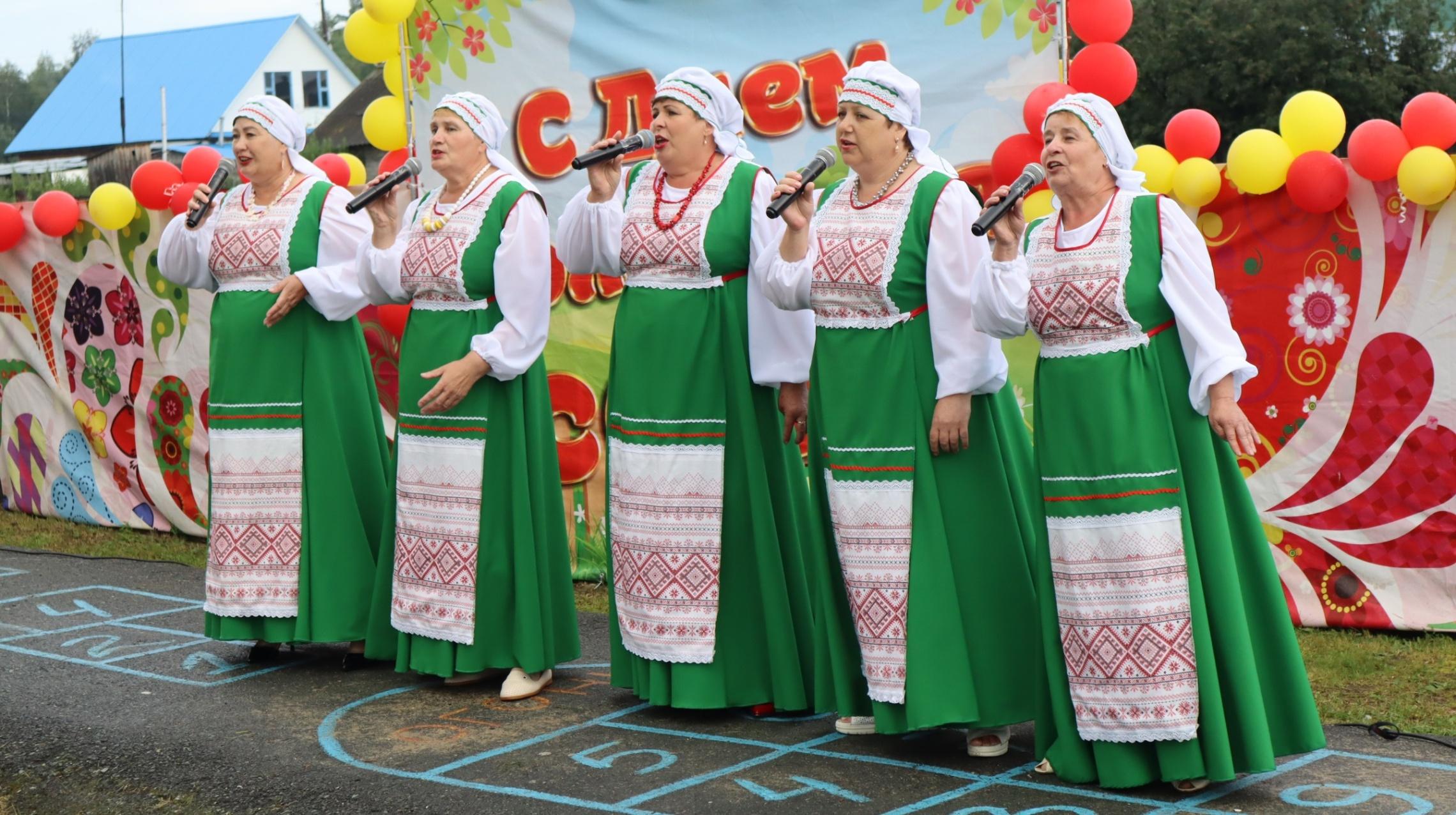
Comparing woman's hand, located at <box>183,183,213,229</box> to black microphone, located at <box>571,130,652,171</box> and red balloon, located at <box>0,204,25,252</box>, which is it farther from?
red balloon, located at <box>0,204,25,252</box>

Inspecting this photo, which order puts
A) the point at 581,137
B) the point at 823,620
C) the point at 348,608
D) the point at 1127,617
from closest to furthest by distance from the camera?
the point at 1127,617, the point at 823,620, the point at 348,608, the point at 581,137

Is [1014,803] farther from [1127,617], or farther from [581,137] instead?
[581,137]

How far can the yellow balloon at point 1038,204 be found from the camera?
6.52 meters

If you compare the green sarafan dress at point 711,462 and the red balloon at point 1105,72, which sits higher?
the red balloon at point 1105,72

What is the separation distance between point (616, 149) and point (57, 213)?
18.0ft

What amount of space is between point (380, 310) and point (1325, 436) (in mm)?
4616

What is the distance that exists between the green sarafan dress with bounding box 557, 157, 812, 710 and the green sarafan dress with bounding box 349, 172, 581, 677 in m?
0.42

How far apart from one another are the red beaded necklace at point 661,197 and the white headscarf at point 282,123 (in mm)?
1562

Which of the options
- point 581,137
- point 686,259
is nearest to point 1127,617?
point 686,259

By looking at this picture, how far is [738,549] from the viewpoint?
5355mm

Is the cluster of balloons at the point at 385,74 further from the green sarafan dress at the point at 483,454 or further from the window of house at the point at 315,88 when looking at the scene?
the window of house at the point at 315,88

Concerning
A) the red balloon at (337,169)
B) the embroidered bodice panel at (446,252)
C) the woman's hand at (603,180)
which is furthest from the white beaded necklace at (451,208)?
the red balloon at (337,169)

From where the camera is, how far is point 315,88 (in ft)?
164

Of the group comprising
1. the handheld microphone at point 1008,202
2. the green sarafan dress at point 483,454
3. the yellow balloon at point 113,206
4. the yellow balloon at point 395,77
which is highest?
the yellow balloon at point 395,77
